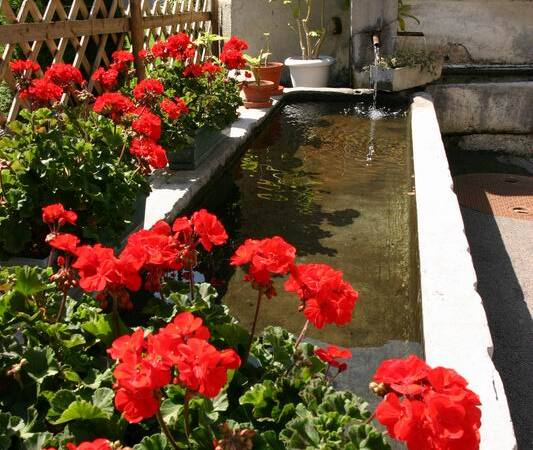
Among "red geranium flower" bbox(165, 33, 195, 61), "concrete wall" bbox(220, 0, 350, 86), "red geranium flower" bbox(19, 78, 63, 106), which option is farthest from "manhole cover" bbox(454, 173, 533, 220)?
"red geranium flower" bbox(19, 78, 63, 106)

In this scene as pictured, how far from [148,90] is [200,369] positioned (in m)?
2.30

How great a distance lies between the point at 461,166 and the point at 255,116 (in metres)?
2.43

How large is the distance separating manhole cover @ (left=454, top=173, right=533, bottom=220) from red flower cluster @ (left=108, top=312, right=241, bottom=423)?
4486mm

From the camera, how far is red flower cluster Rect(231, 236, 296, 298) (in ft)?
3.82

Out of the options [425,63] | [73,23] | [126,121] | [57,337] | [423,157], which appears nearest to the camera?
[57,337]

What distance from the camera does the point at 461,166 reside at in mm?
6301

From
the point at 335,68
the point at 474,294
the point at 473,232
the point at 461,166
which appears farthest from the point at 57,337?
the point at 335,68

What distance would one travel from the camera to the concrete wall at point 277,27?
24.2 feet

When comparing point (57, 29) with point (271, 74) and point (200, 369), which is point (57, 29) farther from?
point (200, 369)

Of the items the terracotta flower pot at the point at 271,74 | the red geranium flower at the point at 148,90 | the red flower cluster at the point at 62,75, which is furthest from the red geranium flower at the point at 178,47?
the terracotta flower pot at the point at 271,74

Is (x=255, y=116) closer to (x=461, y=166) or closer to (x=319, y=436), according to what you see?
(x=461, y=166)

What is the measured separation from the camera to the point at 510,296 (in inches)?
137

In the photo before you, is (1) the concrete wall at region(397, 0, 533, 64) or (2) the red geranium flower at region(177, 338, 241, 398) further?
(1) the concrete wall at region(397, 0, 533, 64)

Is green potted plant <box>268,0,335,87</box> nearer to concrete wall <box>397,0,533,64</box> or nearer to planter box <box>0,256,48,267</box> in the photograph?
concrete wall <box>397,0,533,64</box>
